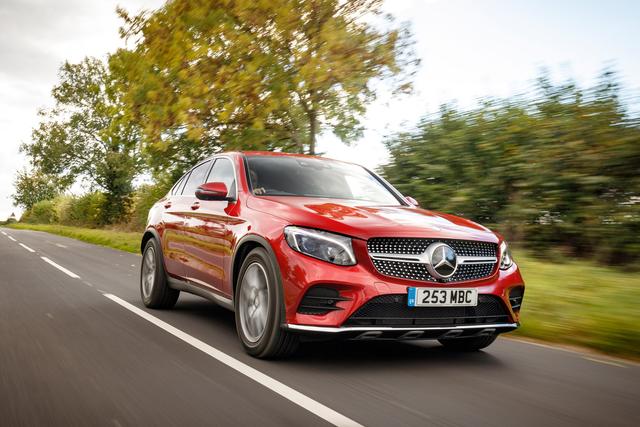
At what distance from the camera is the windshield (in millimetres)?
5543

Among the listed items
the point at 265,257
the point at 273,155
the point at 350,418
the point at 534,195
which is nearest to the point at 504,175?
the point at 534,195

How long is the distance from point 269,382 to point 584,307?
361cm

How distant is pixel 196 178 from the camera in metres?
7.01

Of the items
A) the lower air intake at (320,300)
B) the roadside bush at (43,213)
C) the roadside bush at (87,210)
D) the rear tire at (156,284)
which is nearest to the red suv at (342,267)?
the lower air intake at (320,300)

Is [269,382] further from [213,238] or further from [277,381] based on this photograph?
[213,238]

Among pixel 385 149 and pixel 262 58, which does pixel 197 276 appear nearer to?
pixel 385 149

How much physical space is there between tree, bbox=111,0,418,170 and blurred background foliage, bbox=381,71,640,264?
2341mm

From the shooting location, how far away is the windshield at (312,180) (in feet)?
18.2

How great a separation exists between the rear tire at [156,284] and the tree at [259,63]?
20.7ft

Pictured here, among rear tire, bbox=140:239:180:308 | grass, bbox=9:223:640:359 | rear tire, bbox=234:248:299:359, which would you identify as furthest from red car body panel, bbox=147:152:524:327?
grass, bbox=9:223:640:359

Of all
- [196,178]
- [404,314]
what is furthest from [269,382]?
[196,178]

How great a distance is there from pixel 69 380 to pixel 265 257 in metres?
1.51

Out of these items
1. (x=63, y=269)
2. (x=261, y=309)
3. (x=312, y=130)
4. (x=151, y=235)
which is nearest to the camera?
(x=261, y=309)

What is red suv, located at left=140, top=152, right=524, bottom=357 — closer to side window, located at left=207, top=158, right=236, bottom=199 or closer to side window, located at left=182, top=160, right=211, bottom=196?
side window, located at left=207, top=158, right=236, bottom=199
